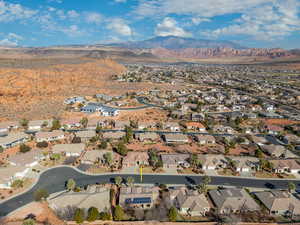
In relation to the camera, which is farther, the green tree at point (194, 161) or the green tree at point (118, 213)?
the green tree at point (194, 161)

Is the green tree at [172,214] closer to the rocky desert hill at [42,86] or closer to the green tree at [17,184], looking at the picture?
the green tree at [17,184]

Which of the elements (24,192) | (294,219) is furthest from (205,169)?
(24,192)

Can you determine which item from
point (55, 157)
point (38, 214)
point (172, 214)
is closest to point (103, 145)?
point (55, 157)

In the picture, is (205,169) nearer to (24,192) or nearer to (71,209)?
(71,209)

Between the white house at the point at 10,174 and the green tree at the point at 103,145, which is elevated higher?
the green tree at the point at 103,145

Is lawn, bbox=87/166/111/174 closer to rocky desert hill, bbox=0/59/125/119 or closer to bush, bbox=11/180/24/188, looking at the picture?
bush, bbox=11/180/24/188

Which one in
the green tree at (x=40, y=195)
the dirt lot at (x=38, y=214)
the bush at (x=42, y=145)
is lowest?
the dirt lot at (x=38, y=214)

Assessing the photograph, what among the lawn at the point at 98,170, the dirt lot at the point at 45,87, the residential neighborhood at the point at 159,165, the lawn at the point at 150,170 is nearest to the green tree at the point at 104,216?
the residential neighborhood at the point at 159,165

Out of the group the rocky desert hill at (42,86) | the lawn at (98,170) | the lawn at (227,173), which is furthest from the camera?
the rocky desert hill at (42,86)

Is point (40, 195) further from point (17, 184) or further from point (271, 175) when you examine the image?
point (271, 175)
